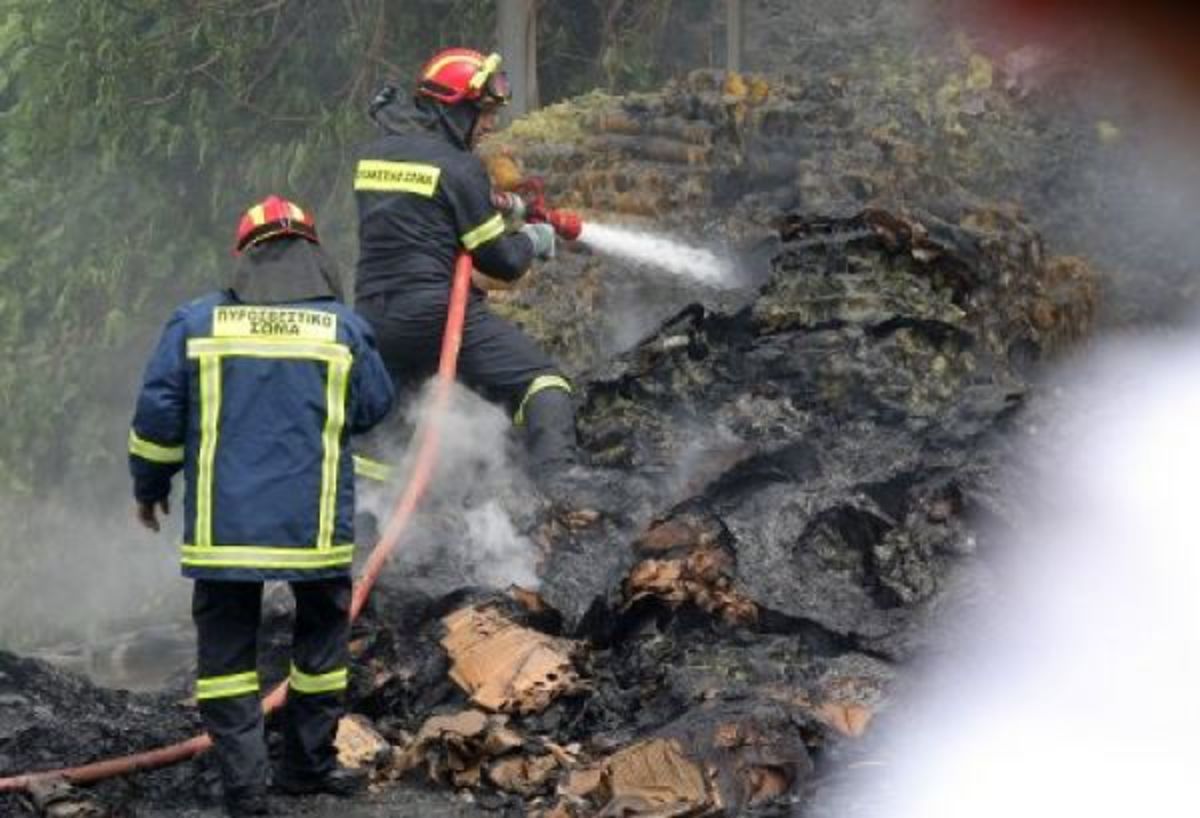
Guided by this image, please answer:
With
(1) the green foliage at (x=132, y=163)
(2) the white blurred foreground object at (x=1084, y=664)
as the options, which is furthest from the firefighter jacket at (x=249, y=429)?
(1) the green foliage at (x=132, y=163)

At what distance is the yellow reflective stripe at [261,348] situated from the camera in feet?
16.1

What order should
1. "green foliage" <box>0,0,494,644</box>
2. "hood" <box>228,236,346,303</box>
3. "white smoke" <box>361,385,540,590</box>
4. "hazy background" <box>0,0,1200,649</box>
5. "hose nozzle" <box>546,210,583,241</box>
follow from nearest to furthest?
"hood" <box>228,236,346,303</box>, "white smoke" <box>361,385,540,590</box>, "hose nozzle" <box>546,210,583,241</box>, "hazy background" <box>0,0,1200,649</box>, "green foliage" <box>0,0,494,644</box>

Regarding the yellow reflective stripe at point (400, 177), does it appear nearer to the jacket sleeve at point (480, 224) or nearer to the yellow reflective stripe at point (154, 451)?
the jacket sleeve at point (480, 224)

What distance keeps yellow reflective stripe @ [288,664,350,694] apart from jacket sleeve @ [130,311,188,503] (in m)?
0.79

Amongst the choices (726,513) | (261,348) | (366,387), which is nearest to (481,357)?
(726,513)

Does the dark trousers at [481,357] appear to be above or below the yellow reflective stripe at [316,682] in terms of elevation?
above

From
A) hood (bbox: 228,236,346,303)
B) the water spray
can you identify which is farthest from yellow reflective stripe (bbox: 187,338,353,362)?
the water spray

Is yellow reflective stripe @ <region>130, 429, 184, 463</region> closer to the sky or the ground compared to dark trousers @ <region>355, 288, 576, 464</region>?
closer to the ground

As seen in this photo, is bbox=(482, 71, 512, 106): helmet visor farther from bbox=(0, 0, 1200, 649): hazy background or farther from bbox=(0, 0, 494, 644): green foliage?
bbox=(0, 0, 494, 644): green foliage

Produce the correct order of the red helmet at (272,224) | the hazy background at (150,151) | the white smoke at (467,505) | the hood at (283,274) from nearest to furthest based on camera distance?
1. the hood at (283,274)
2. the red helmet at (272,224)
3. the white smoke at (467,505)
4. the hazy background at (150,151)

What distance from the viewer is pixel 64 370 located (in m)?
15.0

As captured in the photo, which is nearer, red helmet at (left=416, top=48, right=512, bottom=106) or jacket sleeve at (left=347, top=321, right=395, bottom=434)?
jacket sleeve at (left=347, top=321, right=395, bottom=434)

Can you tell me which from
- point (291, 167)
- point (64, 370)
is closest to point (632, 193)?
point (291, 167)

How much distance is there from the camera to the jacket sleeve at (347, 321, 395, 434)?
515 centimetres
